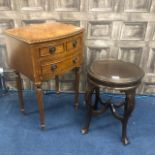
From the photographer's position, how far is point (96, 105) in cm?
190

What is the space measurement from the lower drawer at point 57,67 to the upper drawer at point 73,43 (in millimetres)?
77

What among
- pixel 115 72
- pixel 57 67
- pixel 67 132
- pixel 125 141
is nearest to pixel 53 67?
pixel 57 67

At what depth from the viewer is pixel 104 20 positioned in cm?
177

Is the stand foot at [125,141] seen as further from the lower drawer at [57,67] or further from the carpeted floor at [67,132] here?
the lower drawer at [57,67]

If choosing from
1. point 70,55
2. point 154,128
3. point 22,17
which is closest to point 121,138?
point 154,128

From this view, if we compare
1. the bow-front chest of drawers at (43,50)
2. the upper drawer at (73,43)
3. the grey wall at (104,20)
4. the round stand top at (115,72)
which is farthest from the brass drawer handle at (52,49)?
the grey wall at (104,20)

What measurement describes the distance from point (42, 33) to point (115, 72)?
570 mm

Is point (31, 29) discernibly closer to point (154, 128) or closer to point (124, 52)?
point (124, 52)

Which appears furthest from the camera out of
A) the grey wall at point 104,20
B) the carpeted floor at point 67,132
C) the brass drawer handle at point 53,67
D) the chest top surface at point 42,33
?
the grey wall at point 104,20

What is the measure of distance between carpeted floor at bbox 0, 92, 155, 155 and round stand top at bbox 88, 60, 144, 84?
543 millimetres

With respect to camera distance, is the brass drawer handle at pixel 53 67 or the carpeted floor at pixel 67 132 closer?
the brass drawer handle at pixel 53 67

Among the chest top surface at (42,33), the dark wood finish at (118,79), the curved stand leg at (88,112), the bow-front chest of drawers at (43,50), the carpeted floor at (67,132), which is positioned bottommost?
the carpeted floor at (67,132)

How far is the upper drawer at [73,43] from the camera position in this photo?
4.74 feet

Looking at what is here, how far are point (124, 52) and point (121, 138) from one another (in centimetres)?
78
